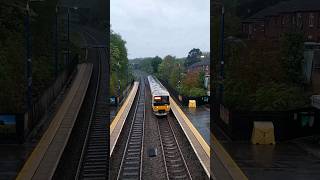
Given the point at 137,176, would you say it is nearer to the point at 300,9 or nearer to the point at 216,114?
the point at 216,114

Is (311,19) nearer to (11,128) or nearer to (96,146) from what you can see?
(96,146)

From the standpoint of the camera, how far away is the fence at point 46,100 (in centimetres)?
2712

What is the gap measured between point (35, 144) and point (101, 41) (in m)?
53.3

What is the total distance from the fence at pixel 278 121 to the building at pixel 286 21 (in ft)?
84.1

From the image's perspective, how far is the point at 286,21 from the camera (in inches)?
2229

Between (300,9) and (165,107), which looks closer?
(165,107)

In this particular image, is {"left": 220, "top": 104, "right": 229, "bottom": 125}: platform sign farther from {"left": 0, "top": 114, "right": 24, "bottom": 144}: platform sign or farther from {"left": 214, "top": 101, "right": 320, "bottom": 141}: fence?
{"left": 0, "top": 114, "right": 24, "bottom": 144}: platform sign

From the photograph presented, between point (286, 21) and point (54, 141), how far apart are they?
4050 centimetres

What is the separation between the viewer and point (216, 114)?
34938 mm

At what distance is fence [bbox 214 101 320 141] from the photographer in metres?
27.1

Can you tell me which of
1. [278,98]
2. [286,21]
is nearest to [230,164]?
[278,98]

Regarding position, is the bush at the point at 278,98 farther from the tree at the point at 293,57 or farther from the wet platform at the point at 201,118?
the wet platform at the point at 201,118

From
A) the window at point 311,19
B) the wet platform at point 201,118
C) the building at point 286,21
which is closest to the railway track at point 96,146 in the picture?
the wet platform at point 201,118

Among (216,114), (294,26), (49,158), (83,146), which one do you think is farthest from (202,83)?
(49,158)
